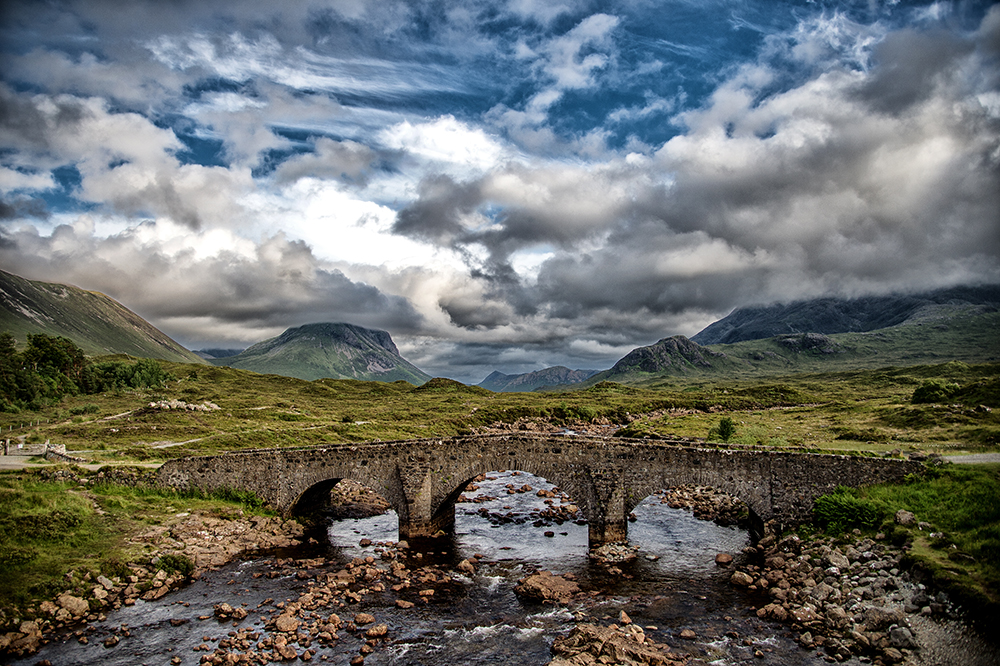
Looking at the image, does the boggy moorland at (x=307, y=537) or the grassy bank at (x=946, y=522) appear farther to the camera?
the boggy moorland at (x=307, y=537)

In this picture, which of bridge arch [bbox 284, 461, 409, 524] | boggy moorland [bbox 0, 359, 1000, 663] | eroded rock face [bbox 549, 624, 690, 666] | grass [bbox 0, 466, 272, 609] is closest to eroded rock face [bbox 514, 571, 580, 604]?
eroded rock face [bbox 549, 624, 690, 666]

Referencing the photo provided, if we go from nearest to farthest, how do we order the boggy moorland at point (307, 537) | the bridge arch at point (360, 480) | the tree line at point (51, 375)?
the boggy moorland at point (307, 537) → the bridge arch at point (360, 480) → the tree line at point (51, 375)

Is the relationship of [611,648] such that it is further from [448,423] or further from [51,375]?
[51,375]

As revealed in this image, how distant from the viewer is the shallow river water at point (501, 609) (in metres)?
20.9

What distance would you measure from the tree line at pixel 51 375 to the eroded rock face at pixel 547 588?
8586 cm

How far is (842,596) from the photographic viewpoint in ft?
74.7

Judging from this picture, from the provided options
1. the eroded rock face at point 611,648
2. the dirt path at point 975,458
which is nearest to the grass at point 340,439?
the dirt path at point 975,458

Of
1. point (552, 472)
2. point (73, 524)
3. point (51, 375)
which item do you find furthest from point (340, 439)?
point (51, 375)

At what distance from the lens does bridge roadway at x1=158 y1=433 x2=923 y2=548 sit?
29.2m

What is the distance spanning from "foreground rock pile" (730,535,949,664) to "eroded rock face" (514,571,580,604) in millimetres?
8216

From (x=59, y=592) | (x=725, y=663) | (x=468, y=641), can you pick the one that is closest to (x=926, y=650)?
(x=725, y=663)

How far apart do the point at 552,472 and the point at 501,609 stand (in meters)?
9.96

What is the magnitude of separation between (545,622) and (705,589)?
8612mm

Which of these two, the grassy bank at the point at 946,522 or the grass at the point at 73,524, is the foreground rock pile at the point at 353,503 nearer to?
the grass at the point at 73,524
